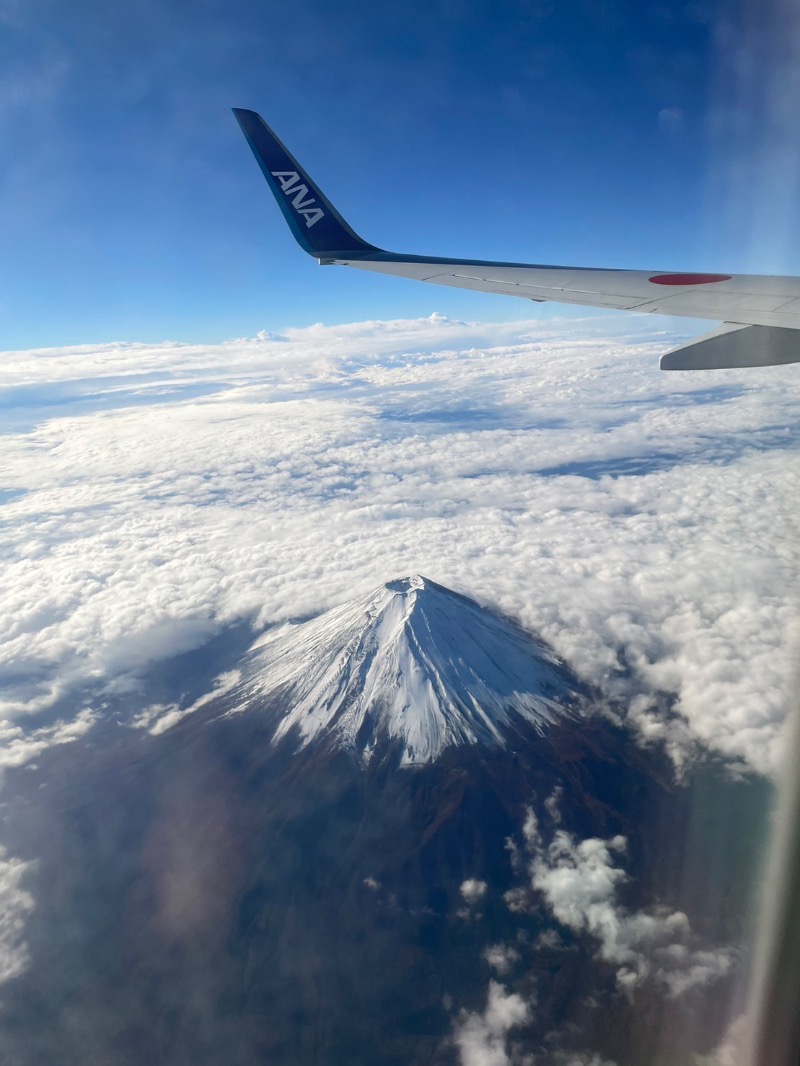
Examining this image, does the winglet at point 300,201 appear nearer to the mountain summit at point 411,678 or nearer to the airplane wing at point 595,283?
the airplane wing at point 595,283

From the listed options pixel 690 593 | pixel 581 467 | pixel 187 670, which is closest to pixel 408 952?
pixel 187 670

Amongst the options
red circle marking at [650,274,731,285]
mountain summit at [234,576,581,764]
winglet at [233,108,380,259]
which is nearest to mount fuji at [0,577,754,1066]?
mountain summit at [234,576,581,764]

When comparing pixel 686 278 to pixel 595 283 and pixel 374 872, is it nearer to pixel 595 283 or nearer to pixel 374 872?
pixel 595 283

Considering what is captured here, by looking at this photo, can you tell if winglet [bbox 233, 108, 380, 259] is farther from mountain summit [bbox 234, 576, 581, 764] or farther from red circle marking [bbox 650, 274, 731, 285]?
mountain summit [bbox 234, 576, 581, 764]

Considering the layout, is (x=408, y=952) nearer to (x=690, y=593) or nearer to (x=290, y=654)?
(x=290, y=654)

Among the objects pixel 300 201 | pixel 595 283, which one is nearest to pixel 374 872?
pixel 595 283
